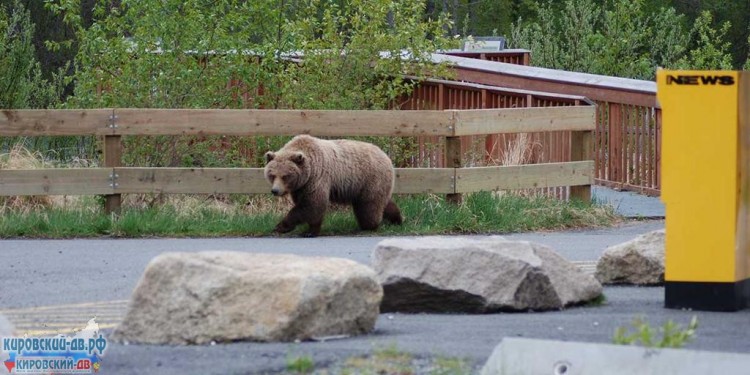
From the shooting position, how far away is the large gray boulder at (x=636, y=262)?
9.62 m

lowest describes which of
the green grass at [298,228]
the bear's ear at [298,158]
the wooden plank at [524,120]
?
the green grass at [298,228]

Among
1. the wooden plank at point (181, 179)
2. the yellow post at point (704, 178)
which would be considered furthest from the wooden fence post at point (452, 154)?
the yellow post at point (704, 178)

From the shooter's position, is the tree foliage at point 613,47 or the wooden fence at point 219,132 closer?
the wooden fence at point 219,132

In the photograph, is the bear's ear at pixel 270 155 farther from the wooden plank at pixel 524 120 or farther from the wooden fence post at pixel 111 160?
the wooden plank at pixel 524 120

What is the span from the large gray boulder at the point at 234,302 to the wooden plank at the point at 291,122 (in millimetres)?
7225

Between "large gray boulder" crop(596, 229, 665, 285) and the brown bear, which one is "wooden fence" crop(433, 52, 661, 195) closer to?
the brown bear

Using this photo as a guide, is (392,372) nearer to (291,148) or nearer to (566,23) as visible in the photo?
(291,148)

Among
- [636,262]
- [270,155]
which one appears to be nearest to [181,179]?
[270,155]

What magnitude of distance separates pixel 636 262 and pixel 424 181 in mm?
5217

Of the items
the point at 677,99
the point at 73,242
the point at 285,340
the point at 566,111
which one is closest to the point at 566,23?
the point at 566,111

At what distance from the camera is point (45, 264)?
10977mm

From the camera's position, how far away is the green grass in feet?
44.4

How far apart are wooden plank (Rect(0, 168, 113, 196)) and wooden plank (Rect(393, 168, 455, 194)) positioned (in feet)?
10.7

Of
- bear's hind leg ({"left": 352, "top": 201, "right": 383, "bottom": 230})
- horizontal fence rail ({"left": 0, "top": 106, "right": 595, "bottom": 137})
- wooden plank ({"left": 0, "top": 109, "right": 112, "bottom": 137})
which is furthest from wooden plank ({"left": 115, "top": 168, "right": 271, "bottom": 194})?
bear's hind leg ({"left": 352, "top": 201, "right": 383, "bottom": 230})
